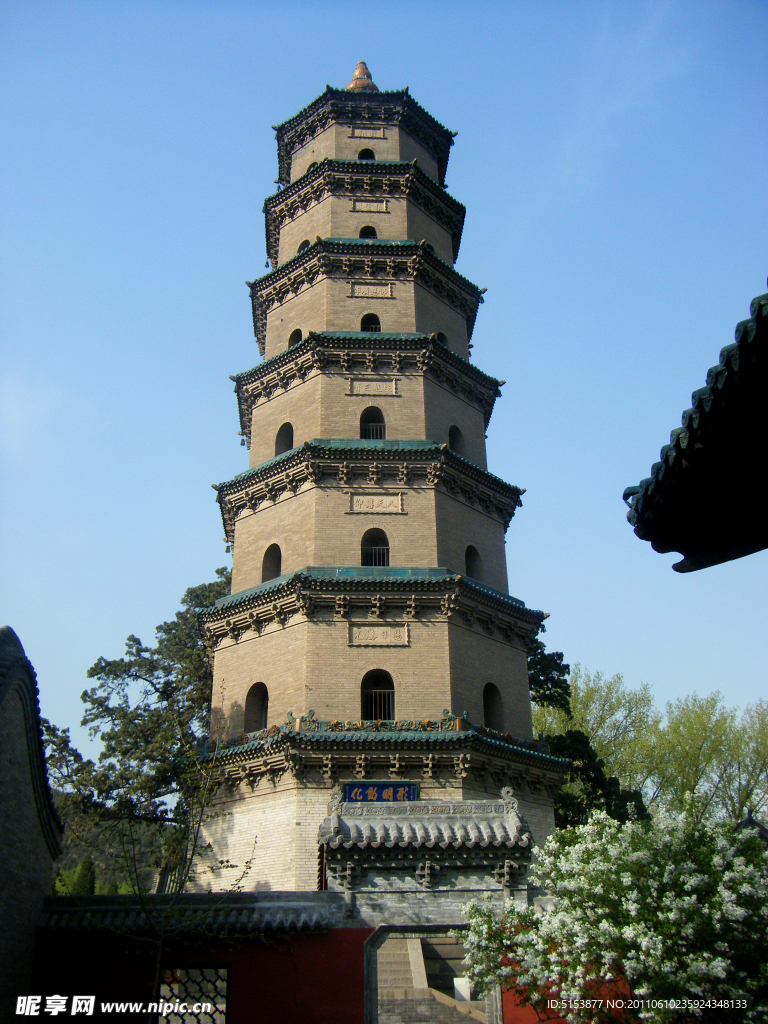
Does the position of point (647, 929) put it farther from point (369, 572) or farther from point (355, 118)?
point (355, 118)

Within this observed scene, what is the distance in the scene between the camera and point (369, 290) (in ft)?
64.5

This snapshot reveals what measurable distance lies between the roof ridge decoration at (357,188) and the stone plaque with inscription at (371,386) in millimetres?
5562

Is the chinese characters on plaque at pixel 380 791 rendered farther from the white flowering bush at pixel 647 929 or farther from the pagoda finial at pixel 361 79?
the pagoda finial at pixel 361 79

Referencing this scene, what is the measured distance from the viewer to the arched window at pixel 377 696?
1532cm

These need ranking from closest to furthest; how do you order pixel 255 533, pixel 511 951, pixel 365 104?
pixel 511 951, pixel 255 533, pixel 365 104

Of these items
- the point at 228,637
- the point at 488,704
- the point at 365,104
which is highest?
the point at 365,104

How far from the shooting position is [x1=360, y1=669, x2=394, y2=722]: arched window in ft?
50.3

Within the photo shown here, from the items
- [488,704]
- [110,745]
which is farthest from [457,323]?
[110,745]

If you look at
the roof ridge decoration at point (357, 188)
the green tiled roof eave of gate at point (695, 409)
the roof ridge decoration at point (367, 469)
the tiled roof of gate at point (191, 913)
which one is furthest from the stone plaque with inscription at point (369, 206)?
the green tiled roof eave of gate at point (695, 409)

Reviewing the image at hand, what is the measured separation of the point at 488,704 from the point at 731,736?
13.8 metres

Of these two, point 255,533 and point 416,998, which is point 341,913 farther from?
point 255,533

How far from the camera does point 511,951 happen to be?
363 inches

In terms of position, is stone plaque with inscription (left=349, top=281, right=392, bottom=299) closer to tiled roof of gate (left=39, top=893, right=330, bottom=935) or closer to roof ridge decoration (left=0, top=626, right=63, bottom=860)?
roof ridge decoration (left=0, top=626, right=63, bottom=860)

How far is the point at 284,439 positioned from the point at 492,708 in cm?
737
